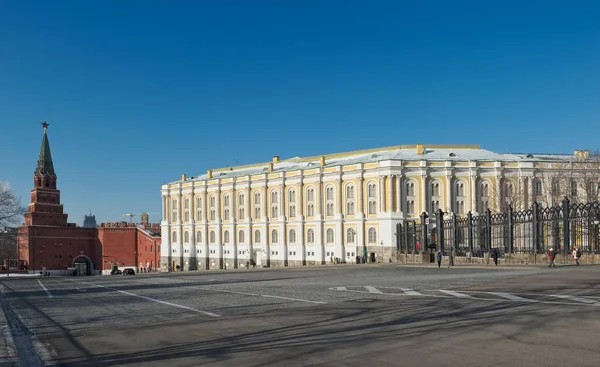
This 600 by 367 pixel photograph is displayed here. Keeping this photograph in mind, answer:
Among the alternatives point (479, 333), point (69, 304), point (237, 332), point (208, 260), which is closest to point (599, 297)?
point (479, 333)

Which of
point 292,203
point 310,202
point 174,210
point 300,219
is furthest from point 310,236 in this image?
point 174,210

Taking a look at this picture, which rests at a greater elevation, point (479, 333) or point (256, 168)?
point (256, 168)

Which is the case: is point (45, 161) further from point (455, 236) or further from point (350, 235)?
point (455, 236)

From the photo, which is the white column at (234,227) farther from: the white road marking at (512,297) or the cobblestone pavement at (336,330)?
the white road marking at (512,297)

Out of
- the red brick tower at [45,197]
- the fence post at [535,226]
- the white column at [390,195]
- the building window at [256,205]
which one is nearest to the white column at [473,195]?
the white column at [390,195]

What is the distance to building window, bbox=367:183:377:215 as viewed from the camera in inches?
3483

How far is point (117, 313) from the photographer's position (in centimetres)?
1808

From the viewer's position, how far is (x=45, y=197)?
124m

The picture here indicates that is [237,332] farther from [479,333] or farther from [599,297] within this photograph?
[599,297]

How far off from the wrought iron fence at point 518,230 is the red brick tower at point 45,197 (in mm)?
81298

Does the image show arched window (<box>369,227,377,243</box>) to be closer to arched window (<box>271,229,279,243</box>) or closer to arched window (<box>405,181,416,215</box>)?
arched window (<box>405,181,416,215</box>)

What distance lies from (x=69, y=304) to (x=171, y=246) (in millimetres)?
103364

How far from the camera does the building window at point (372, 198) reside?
88.5 m

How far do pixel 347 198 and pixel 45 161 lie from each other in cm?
6829
